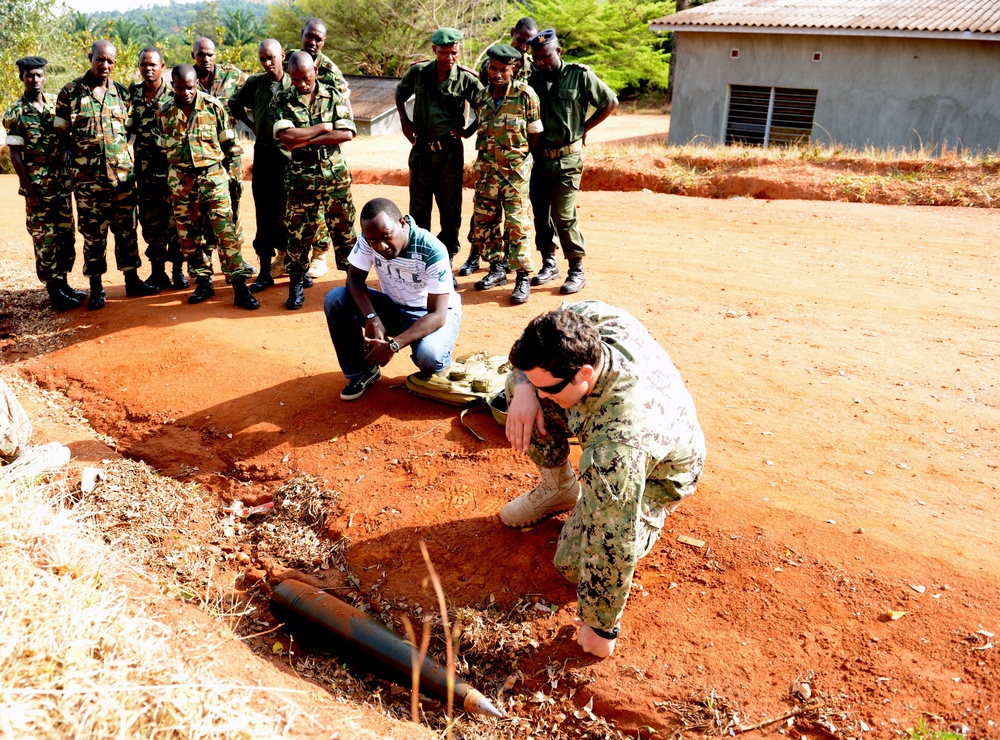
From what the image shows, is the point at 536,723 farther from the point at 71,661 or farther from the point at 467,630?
the point at 71,661

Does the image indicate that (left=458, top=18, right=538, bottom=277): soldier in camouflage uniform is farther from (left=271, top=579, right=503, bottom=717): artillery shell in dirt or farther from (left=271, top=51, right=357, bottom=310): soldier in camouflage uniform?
(left=271, top=579, right=503, bottom=717): artillery shell in dirt

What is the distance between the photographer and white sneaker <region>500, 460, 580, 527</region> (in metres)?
3.62

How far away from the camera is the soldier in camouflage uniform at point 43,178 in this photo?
6.27m

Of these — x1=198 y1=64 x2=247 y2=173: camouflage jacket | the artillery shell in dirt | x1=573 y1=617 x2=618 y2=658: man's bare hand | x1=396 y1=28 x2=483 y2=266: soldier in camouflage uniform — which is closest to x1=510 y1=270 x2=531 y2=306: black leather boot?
x1=396 y1=28 x2=483 y2=266: soldier in camouflage uniform

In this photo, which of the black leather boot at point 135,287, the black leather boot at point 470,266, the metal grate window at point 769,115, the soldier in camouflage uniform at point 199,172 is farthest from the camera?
the metal grate window at point 769,115

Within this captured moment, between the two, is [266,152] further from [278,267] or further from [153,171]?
[278,267]

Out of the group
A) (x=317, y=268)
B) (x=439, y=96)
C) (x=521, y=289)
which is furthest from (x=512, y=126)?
(x=317, y=268)

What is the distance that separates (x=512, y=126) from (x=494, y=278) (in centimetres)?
126

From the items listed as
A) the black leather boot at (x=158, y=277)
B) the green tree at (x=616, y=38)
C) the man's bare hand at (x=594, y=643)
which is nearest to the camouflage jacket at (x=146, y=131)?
the black leather boot at (x=158, y=277)

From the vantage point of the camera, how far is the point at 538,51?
20.9 ft

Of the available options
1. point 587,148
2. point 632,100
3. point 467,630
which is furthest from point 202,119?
point 632,100

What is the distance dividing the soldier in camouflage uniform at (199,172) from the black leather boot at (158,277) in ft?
2.31

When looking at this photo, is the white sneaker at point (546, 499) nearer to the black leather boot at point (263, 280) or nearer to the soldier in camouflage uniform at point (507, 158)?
the soldier in camouflage uniform at point (507, 158)

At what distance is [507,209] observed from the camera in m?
6.41
